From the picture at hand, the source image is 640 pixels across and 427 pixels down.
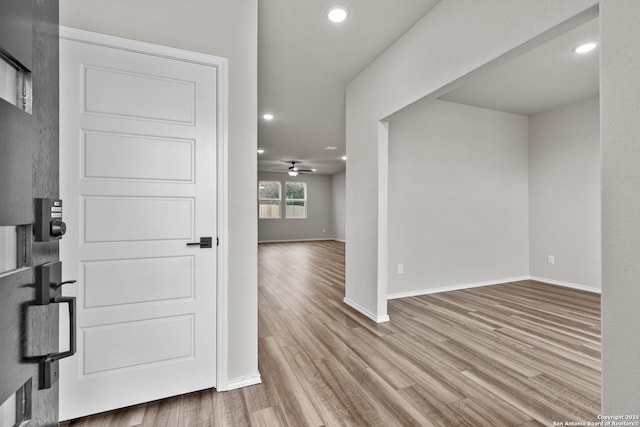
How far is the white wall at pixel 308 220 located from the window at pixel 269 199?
180mm

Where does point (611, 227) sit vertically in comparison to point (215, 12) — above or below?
below

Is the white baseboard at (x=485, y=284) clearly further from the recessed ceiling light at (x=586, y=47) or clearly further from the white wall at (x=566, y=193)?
the recessed ceiling light at (x=586, y=47)

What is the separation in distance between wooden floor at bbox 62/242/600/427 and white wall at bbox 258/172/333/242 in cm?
725

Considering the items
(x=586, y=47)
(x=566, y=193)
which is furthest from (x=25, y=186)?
(x=566, y=193)

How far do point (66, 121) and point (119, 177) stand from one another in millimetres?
383

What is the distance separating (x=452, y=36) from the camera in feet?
6.86

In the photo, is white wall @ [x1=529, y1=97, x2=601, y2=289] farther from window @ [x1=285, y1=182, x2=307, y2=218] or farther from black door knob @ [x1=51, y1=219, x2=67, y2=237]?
window @ [x1=285, y1=182, x2=307, y2=218]

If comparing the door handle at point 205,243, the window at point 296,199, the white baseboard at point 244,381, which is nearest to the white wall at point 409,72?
the white baseboard at point 244,381

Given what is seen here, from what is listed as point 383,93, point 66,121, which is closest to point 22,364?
point 66,121

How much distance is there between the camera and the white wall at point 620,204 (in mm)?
1182

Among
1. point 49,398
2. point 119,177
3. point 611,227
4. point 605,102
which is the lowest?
point 49,398

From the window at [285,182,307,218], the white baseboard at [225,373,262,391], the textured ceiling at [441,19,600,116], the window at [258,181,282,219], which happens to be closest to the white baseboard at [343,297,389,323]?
the white baseboard at [225,373,262,391]

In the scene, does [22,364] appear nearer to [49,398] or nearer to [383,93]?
[49,398]

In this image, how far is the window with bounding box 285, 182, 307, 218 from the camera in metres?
11.0
